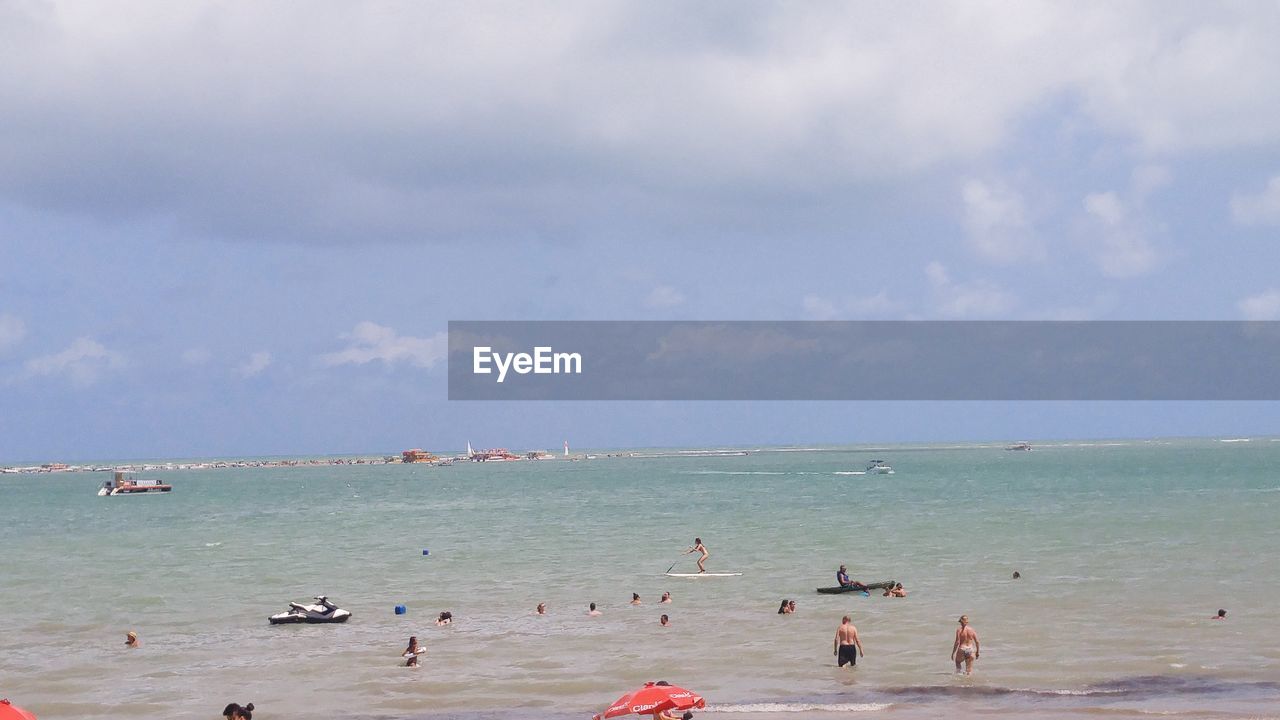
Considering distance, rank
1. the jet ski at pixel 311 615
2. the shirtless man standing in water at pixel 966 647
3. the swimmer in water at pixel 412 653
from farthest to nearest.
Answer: the jet ski at pixel 311 615, the swimmer in water at pixel 412 653, the shirtless man standing in water at pixel 966 647

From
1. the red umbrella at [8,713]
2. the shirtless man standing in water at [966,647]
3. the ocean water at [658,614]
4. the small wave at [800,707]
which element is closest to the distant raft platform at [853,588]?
the ocean water at [658,614]

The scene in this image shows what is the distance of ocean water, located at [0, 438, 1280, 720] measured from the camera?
2862cm

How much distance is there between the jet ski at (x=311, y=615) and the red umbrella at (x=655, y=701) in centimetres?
1902

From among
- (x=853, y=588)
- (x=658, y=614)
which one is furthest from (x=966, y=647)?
(x=658, y=614)

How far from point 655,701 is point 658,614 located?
54.9 ft

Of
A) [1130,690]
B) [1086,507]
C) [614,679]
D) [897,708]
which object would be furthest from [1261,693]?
[1086,507]

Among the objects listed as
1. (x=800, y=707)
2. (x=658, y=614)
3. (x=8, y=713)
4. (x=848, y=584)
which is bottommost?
(x=800, y=707)

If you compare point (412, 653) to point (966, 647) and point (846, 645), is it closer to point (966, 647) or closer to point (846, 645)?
point (846, 645)

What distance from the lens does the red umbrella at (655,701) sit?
78.4 feet

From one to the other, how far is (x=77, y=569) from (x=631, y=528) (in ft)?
109

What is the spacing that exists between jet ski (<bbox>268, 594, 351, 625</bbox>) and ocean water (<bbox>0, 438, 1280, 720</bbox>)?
72 cm

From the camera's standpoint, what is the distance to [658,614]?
1598 inches

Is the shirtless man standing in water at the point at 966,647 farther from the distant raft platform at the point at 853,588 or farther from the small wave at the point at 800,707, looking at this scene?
the distant raft platform at the point at 853,588

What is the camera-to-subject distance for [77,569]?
60969 mm
